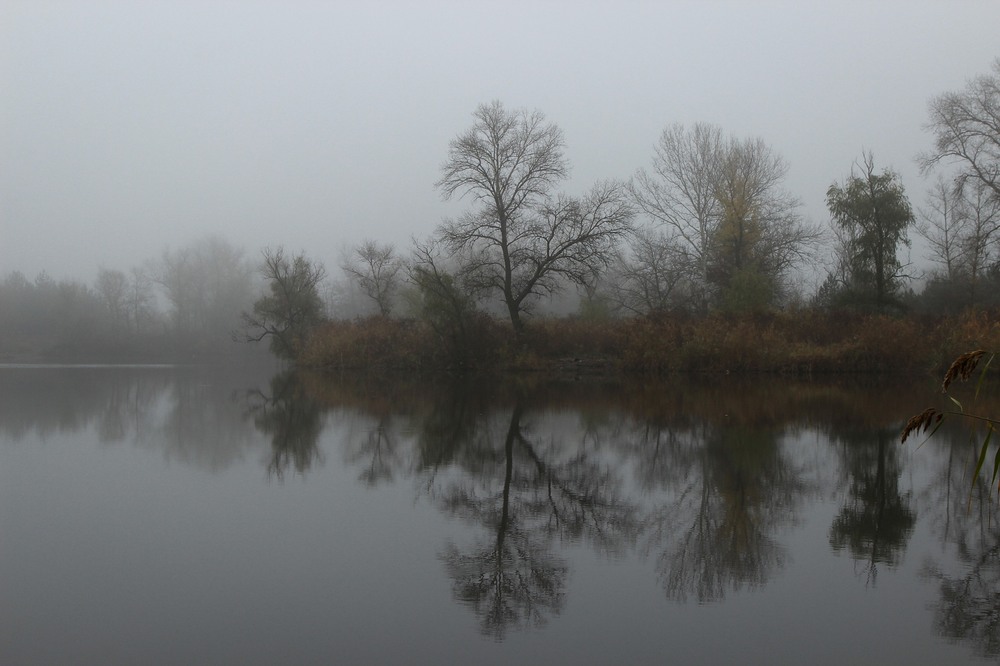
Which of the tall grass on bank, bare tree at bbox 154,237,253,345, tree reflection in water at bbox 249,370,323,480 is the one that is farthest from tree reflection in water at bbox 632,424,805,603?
bare tree at bbox 154,237,253,345

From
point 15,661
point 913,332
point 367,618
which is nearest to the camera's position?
point 15,661

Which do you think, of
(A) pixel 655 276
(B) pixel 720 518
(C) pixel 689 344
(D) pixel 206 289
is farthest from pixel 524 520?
(D) pixel 206 289

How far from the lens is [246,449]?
11602mm

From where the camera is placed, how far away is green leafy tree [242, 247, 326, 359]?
159 ft

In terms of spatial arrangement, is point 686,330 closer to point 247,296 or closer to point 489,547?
point 489,547

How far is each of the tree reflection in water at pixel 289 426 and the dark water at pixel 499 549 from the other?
98 mm

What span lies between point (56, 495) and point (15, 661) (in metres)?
4.77

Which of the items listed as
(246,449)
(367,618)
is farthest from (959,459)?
(246,449)

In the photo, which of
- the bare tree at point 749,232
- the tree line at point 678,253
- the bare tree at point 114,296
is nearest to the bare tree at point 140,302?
the bare tree at point 114,296

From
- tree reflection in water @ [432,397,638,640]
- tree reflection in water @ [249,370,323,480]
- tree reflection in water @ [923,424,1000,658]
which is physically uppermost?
tree reflection in water @ [249,370,323,480]

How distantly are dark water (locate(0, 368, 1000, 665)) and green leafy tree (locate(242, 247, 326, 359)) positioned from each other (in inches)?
1414

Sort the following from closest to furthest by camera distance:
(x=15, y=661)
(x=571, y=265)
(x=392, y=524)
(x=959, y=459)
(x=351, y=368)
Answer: (x=15, y=661) < (x=392, y=524) < (x=959, y=459) < (x=571, y=265) < (x=351, y=368)

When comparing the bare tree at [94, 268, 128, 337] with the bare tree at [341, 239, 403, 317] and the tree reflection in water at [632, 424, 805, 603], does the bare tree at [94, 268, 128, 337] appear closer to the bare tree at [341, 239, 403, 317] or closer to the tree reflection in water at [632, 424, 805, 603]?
the bare tree at [341, 239, 403, 317]

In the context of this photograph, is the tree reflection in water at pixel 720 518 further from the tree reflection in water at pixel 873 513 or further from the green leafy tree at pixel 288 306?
the green leafy tree at pixel 288 306
